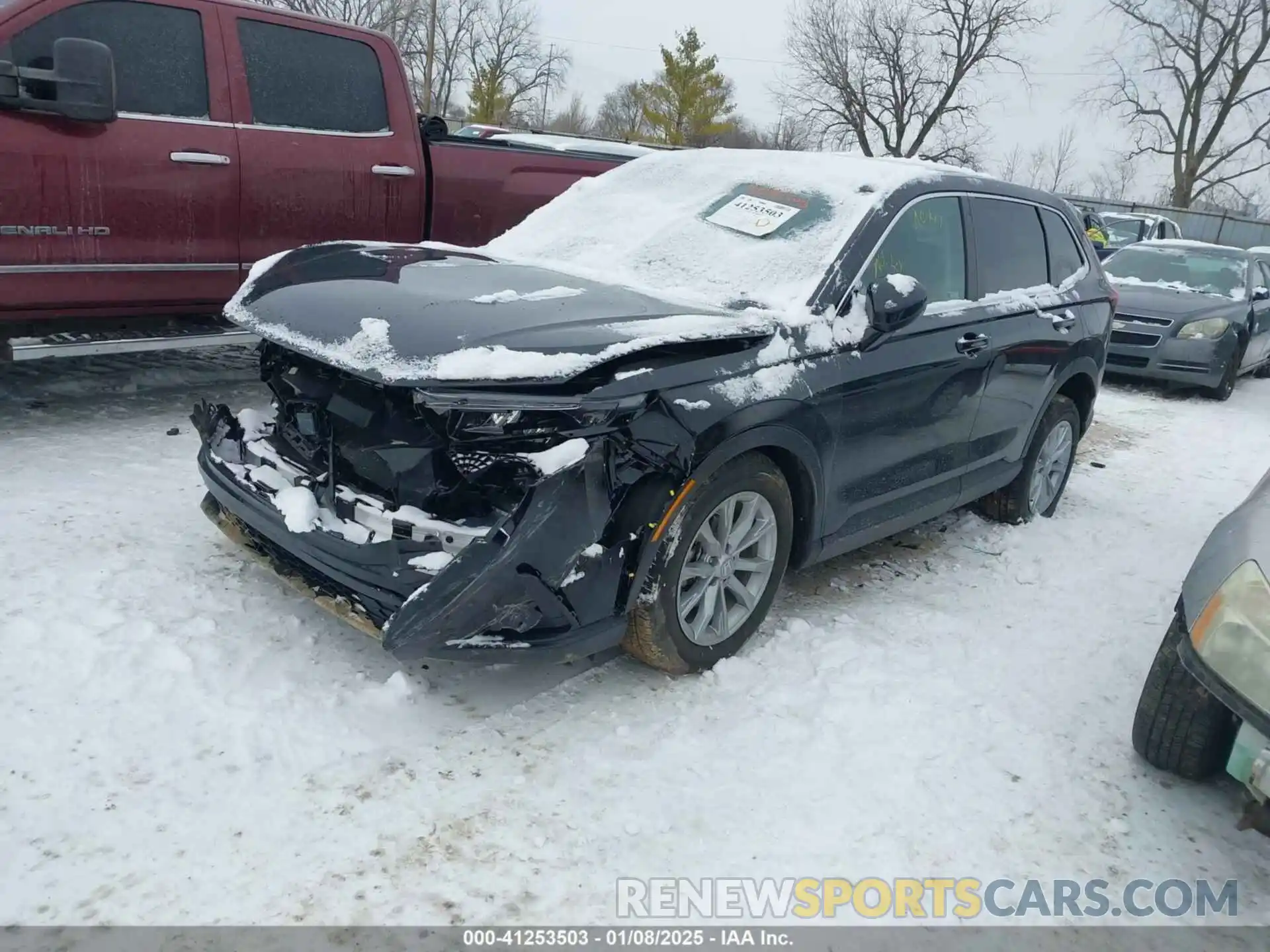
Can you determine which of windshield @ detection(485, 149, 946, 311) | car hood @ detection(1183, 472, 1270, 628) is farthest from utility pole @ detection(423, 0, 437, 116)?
car hood @ detection(1183, 472, 1270, 628)

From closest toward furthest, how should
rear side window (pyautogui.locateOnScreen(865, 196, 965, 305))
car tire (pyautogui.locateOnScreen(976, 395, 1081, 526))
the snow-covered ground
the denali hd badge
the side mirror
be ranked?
the snow-covered ground, the side mirror, rear side window (pyautogui.locateOnScreen(865, 196, 965, 305)), the denali hd badge, car tire (pyautogui.locateOnScreen(976, 395, 1081, 526))

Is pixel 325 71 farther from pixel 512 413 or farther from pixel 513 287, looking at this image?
pixel 512 413

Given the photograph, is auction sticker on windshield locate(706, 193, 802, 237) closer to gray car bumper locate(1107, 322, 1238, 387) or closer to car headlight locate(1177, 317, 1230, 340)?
gray car bumper locate(1107, 322, 1238, 387)

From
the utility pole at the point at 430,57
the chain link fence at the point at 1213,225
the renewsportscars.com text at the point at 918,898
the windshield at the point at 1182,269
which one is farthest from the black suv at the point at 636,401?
the chain link fence at the point at 1213,225

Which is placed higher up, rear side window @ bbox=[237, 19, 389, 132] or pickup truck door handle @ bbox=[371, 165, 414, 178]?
rear side window @ bbox=[237, 19, 389, 132]

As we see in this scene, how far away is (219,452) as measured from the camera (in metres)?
3.49

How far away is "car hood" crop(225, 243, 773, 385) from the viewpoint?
2.69 m

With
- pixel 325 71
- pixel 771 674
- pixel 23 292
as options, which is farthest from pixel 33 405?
pixel 771 674

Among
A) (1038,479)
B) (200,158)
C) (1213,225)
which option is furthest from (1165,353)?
(1213,225)

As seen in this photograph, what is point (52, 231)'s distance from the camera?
4.58 m

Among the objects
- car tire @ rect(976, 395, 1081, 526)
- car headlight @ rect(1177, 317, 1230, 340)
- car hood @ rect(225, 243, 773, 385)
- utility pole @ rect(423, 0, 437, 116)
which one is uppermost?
utility pole @ rect(423, 0, 437, 116)

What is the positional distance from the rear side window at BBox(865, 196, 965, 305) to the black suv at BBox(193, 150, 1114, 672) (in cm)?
2

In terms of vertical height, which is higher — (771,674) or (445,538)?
(445,538)

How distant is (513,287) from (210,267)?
8.51ft
